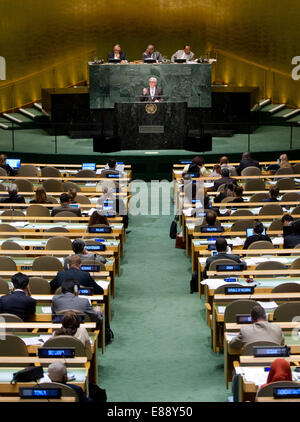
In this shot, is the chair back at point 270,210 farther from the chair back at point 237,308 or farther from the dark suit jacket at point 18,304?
the dark suit jacket at point 18,304

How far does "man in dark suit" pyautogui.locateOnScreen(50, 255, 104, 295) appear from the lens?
917cm

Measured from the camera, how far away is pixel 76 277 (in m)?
9.16

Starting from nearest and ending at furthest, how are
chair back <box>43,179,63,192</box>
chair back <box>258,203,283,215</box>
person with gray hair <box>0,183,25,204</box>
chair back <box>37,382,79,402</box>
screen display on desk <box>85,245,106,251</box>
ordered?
1. chair back <box>37,382,79,402</box>
2. screen display on desk <box>85,245,106,251</box>
3. chair back <box>258,203,283,215</box>
4. person with gray hair <box>0,183,25,204</box>
5. chair back <box>43,179,63,192</box>

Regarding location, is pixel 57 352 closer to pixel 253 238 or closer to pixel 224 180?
pixel 253 238

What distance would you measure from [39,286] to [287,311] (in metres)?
2.81

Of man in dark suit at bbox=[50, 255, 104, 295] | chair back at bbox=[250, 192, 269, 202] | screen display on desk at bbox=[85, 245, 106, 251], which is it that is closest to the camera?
man in dark suit at bbox=[50, 255, 104, 295]

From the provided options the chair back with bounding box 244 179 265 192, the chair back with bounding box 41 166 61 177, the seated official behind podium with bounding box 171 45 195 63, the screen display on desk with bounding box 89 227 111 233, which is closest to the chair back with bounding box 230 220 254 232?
the screen display on desk with bounding box 89 227 111 233

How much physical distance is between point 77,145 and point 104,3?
7.10 meters

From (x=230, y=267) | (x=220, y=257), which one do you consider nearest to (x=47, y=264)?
(x=220, y=257)

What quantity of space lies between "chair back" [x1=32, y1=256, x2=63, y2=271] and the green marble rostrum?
404 inches

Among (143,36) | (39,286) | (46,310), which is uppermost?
(143,36)

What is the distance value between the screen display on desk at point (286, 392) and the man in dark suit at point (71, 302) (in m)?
2.62

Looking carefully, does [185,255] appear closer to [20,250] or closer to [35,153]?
[20,250]

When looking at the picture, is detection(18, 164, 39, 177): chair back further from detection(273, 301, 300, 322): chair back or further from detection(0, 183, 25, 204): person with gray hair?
detection(273, 301, 300, 322): chair back
